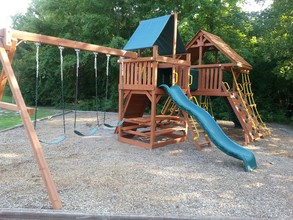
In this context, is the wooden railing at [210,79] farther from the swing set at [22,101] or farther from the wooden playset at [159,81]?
the swing set at [22,101]

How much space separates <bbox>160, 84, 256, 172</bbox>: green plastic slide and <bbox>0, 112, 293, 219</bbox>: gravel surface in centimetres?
23

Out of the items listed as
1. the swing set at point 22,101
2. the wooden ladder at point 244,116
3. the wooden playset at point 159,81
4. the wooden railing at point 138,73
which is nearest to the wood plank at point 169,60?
the wooden playset at point 159,81

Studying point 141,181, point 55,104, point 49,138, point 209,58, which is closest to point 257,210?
point 141,181

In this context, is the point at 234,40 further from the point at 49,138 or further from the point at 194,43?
the point at 49,138

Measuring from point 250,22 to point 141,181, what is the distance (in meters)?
13.2

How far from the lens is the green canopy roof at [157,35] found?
23.3 feet

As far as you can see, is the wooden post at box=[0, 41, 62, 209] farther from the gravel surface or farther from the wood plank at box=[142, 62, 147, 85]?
the wood plank at box=[142, 62, 147, 85]

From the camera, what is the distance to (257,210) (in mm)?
3240

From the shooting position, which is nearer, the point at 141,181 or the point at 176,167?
the point at 141,181

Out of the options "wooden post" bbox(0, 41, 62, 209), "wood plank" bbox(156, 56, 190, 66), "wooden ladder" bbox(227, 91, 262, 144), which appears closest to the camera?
"wooden post" bbox(0, 41, 62, 209)

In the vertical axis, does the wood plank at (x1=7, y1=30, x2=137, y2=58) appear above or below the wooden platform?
above

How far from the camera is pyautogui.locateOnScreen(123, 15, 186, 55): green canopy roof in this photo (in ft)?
23.3

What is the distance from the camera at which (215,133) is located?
227 inches

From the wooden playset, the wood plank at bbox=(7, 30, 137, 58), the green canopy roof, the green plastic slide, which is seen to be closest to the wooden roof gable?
the wooden playset
